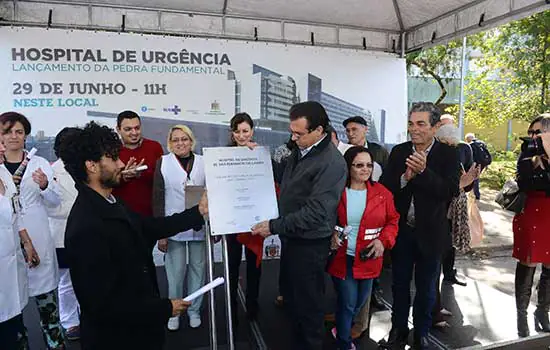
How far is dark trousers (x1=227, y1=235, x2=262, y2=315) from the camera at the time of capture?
3434 millimetres

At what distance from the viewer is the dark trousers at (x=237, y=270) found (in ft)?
11.3

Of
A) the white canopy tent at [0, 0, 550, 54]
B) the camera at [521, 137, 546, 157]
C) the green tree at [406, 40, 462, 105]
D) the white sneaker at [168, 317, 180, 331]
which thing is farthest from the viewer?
the green tree at [406, 40, 462, 105]

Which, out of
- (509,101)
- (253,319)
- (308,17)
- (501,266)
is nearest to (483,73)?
(509,101)

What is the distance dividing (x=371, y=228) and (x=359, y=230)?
0.09m

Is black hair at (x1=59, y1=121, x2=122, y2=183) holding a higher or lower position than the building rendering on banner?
lower

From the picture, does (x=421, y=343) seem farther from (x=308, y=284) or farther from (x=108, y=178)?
(x=108, y=178)

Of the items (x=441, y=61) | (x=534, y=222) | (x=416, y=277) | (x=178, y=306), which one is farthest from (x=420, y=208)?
(x=441, y=61)

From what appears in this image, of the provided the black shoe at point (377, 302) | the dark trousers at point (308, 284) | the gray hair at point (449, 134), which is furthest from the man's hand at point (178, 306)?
the gray hair at point (449, 134)

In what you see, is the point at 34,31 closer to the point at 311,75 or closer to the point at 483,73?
the point at 311,75

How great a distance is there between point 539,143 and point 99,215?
10.7 feet

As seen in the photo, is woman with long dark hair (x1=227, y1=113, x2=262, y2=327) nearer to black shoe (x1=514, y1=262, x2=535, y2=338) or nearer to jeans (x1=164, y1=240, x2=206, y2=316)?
jeans (x1=164, y1=240, x2=206, y2=316)

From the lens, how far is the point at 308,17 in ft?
16.9

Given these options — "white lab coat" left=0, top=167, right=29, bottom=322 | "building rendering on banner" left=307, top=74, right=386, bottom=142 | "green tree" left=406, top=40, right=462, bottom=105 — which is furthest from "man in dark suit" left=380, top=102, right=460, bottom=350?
"green tree" left=406, top=40, right=462, bottom=105

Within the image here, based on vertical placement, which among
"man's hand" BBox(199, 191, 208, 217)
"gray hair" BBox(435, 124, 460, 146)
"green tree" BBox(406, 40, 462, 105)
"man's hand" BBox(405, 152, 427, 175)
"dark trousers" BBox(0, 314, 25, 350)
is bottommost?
"dark trousers" BBox(0, 314, 25, 350)
